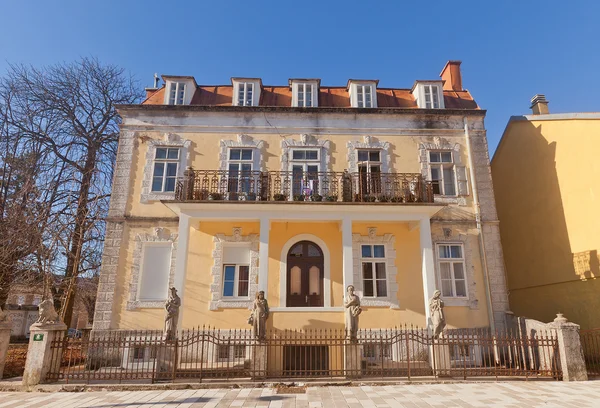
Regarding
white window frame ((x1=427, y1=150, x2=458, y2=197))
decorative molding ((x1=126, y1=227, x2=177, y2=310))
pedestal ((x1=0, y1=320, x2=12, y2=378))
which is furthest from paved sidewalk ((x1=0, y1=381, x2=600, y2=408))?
white window frame ((x1=427, y1=150, x2=458, y2=197))

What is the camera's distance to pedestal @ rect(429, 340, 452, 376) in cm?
894

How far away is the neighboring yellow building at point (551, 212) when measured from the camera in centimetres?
1168

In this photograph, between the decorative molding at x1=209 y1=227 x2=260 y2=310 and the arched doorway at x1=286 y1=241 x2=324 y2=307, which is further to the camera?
the arched doorway at x1=286 y1=241 x2=324 y2=307

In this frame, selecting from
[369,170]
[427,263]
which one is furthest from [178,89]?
[427,263]

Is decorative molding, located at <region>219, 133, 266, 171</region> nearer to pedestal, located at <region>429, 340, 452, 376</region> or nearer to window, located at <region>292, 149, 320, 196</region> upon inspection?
window, located at <region>292, 149, 320, 196</region>

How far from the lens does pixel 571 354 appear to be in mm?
8516

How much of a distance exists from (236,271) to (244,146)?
174 inches

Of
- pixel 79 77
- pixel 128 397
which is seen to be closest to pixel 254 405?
pixel 128 397

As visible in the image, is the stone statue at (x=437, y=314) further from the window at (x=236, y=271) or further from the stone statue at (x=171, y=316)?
the stone statue at (x=171, y=316)

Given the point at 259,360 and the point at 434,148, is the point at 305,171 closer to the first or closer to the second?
the point at 434,148

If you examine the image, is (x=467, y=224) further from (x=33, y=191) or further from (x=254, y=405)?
(x=33, y=191)

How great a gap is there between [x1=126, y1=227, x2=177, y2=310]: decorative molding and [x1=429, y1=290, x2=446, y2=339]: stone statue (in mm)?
7955

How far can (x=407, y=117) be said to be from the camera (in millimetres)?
13555

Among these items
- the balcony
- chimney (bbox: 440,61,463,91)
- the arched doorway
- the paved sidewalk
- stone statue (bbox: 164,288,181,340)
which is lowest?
the paved sidewalk
